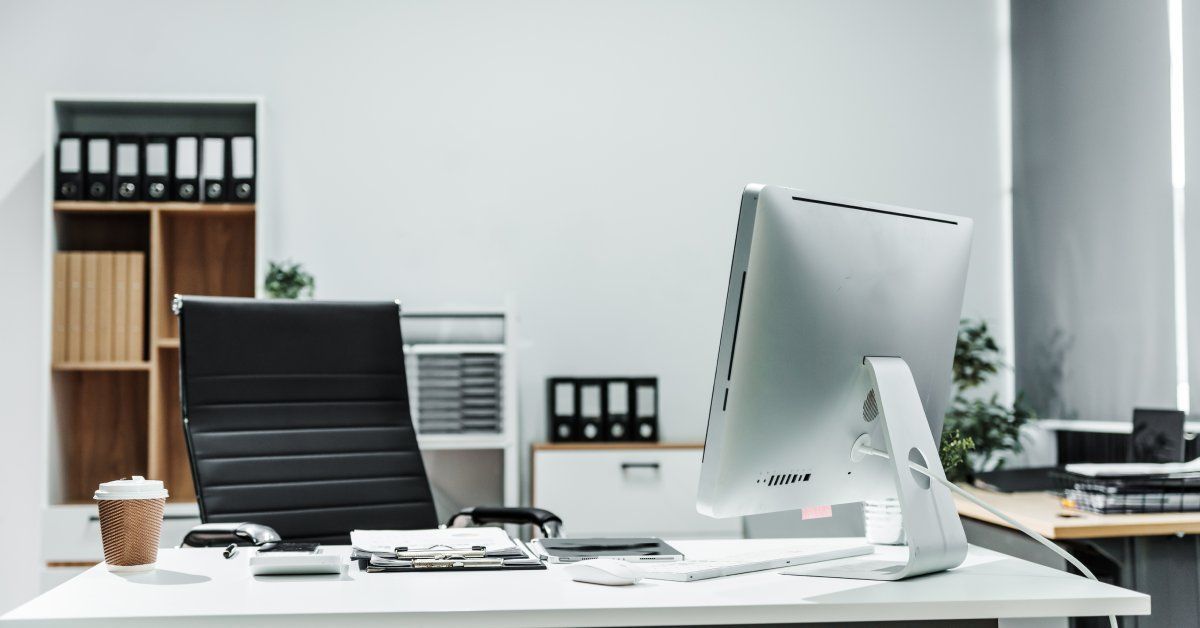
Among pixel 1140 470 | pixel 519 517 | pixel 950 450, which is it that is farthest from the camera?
pixel 1140 470

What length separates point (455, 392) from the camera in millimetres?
3084

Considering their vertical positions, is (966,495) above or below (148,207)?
below

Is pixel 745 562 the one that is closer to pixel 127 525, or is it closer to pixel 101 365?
pixel 127 525

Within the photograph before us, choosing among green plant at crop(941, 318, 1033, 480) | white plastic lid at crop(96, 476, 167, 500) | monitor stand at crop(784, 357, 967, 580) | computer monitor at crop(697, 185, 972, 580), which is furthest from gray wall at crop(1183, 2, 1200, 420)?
white plastic lid at crop(96, 476, 167, 500)

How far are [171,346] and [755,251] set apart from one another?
2414 mm

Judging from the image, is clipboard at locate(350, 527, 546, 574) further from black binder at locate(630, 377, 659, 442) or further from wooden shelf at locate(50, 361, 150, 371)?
wooden shelf at locate(50, 361, 150, 371)

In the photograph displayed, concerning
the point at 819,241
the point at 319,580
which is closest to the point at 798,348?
the point at 819,241

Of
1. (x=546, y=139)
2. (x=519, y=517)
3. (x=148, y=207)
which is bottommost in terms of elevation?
(x=519, y=517)

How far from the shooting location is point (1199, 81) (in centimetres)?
266

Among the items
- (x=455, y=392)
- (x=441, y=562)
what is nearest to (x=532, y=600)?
(x=441, y=562)

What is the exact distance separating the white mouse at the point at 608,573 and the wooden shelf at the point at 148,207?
226 cm

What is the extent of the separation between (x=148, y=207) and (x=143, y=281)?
0.26 m

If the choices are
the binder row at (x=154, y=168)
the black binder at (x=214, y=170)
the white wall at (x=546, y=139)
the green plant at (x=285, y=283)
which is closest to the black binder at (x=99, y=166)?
the binder row at (x=154, y=168)

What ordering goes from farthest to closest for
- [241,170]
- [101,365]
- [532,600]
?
[241,170]
[101,365]
[532,600]
